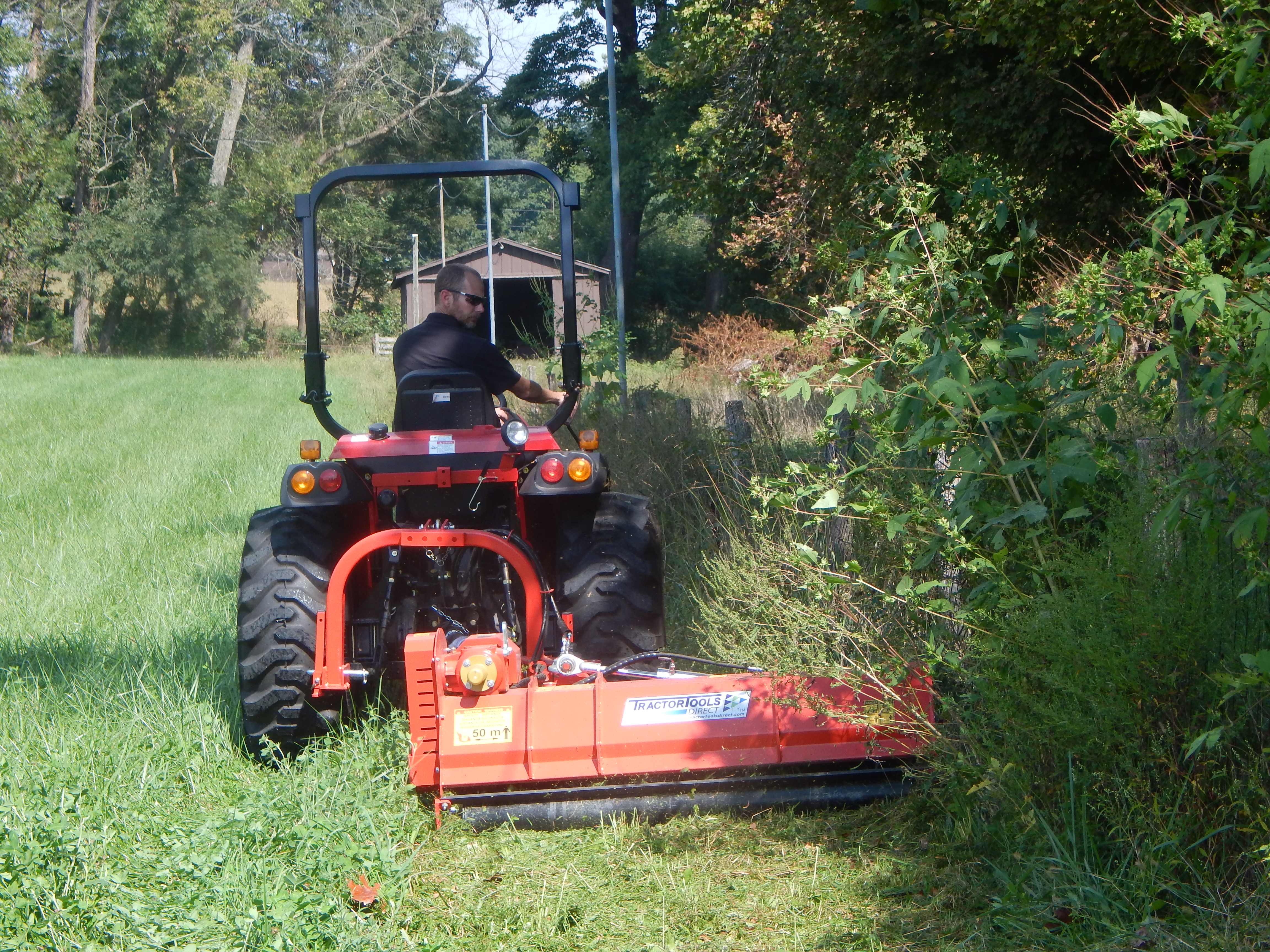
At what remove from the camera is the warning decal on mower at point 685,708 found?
3934 millimetres

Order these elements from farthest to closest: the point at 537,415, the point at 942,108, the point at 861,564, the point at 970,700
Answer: the point at 537,415
the point at 942,108
the point at 861,564
the point at 970,700

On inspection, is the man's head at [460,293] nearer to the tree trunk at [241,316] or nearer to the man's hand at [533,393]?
the man's hand at [533,393]

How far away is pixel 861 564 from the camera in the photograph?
4762 millimetres

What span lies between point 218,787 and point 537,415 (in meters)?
7.22

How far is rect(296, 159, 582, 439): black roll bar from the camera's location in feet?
15.5

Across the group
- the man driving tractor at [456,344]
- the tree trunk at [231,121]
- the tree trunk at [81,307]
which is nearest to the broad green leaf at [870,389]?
the man driving tractor at [456,344]

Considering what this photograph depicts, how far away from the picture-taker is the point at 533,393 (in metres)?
5.13

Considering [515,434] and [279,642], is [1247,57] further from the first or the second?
[279,642]

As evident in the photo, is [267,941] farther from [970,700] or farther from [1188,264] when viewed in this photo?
[1188,264]

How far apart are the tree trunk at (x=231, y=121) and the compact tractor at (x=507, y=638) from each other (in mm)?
41319

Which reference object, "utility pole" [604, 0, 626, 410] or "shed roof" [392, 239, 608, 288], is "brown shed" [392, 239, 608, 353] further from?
"utility pole" [604, 0, 626, 410]

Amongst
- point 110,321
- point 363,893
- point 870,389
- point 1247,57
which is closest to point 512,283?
point 110,321

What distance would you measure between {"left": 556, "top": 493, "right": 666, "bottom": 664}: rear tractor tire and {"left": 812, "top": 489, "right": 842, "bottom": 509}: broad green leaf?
3.01ft

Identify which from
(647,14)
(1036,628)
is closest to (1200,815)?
(1036,628)
